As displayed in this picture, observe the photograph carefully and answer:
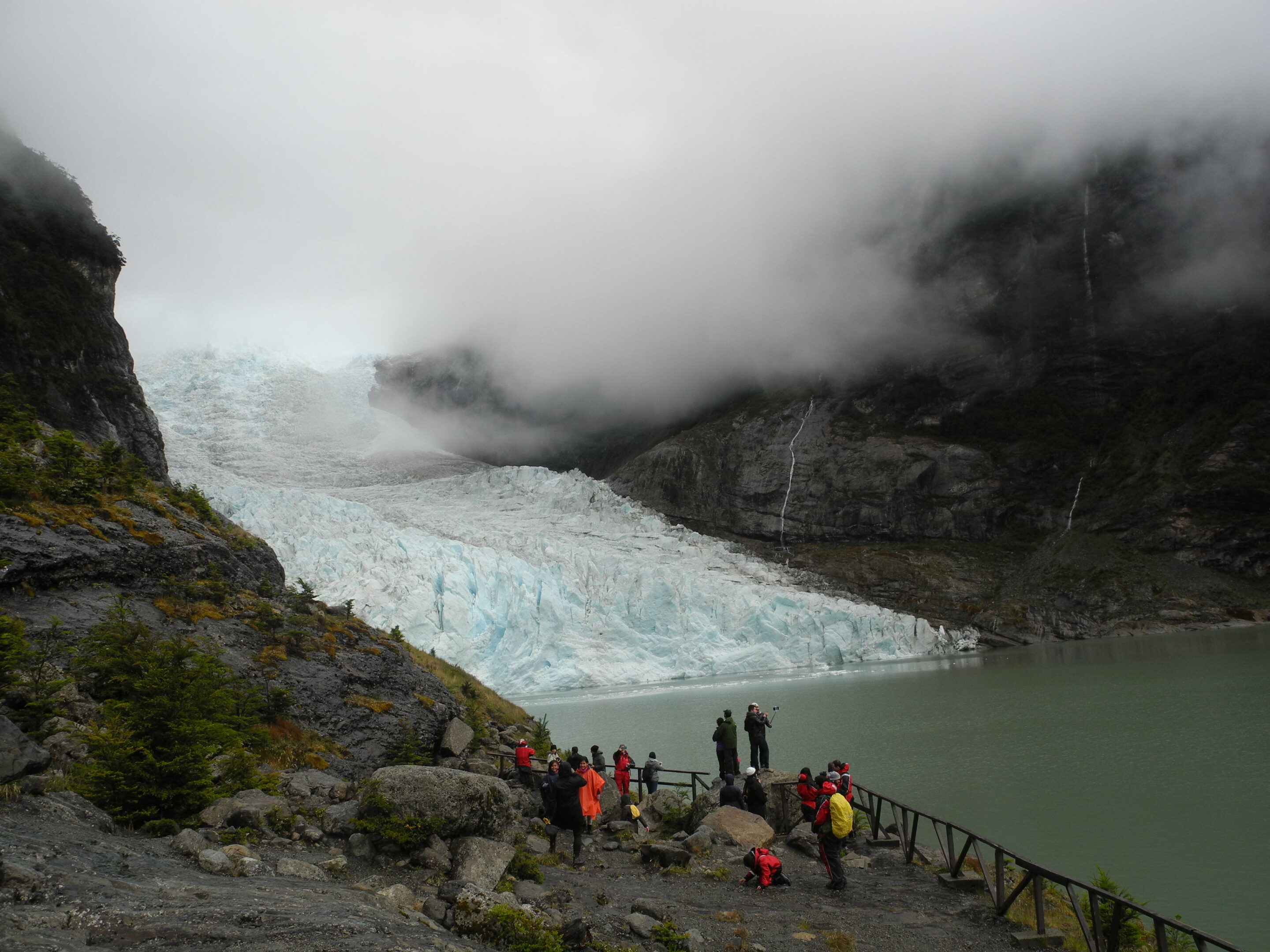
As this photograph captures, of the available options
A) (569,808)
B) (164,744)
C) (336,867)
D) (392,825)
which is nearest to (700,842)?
(569,808)

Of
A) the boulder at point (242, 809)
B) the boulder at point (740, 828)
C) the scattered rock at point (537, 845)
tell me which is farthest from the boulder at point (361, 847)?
the boulder at point (740, 828)

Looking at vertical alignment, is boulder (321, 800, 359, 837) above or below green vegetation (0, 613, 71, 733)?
below

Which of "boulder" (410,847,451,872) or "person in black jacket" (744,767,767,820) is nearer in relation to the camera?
"boulder" (410,847,451,872)

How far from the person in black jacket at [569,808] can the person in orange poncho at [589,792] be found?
0.30 feet

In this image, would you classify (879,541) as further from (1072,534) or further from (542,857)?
(542,857)

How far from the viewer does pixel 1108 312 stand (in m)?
90.4

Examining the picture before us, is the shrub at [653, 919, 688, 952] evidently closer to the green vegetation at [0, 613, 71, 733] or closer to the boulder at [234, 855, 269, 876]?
the boulder at [234, 855, 269, 876]

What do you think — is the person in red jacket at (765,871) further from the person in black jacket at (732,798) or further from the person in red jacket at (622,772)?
the person in red jacket at (622,772)

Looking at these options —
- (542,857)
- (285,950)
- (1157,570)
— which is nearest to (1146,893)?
(542,857)

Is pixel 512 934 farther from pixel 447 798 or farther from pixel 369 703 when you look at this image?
pixel 369 703

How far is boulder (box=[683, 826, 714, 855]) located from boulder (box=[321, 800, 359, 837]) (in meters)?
4.31

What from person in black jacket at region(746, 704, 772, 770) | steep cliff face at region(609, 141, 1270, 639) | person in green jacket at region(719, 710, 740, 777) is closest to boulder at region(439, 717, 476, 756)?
person in green jacket at region(719, 710, 740, 777)

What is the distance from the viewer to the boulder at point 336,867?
6.57 metres

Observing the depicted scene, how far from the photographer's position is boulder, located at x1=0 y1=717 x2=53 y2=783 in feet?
17.4
